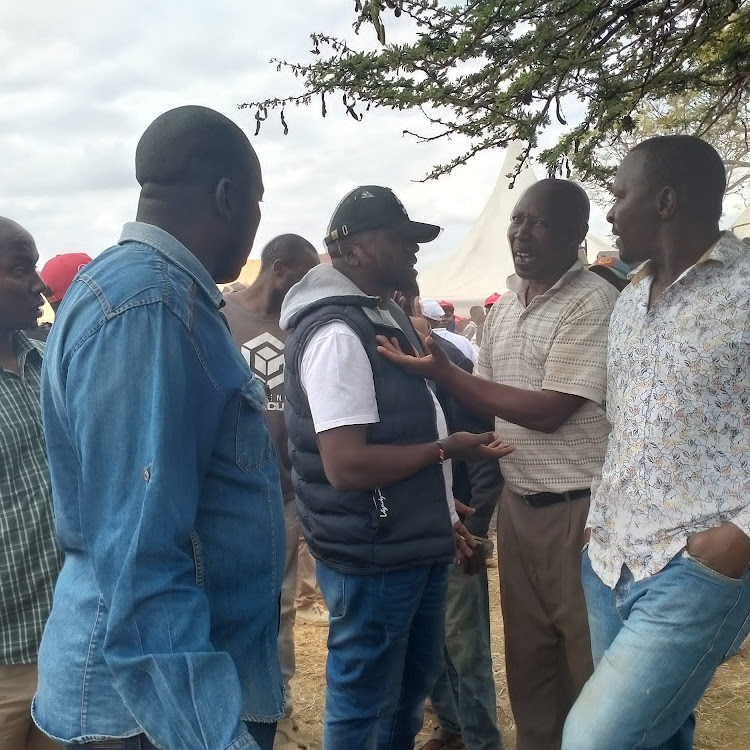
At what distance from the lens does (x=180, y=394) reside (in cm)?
120

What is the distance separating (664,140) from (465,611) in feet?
7.16

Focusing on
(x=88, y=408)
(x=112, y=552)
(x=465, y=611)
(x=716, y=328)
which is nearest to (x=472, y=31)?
(x=716, y=328)

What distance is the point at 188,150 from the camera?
1.39 metres

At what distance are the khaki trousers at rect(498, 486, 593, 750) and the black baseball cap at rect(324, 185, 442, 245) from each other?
43.7 inches

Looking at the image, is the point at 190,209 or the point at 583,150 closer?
the point at 190,209

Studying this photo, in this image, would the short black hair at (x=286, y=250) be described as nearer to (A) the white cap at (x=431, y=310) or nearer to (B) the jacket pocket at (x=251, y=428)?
(A) the white cap at (x=431, y=310)

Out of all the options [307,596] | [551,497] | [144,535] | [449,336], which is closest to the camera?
[144,535]

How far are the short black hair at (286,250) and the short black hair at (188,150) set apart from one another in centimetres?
241

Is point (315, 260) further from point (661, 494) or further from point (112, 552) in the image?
point (112, 552)

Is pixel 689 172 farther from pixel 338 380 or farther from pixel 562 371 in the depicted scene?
pixel 338 380

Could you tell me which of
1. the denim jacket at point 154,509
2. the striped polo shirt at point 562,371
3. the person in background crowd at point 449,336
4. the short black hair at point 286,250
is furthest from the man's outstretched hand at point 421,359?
the short black hair at point 286,250

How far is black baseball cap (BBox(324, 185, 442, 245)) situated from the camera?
2545 millimetres

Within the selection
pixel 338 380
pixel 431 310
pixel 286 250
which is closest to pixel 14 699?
pixel 338 380

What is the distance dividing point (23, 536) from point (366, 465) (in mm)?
A: 1078
